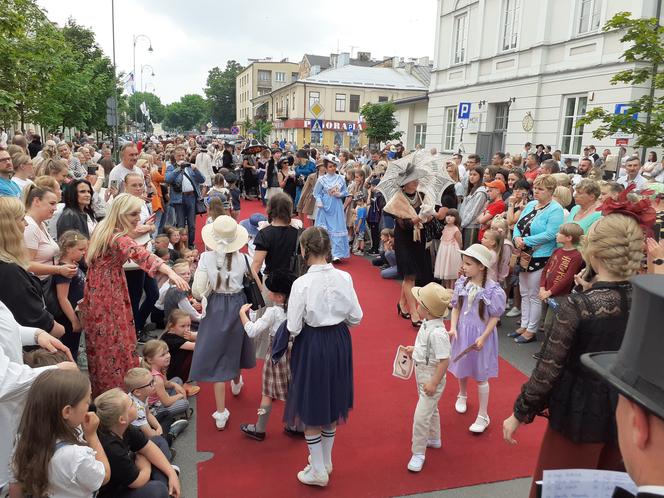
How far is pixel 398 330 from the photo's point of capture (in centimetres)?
693

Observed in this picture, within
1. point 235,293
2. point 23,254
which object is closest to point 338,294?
point 235,293

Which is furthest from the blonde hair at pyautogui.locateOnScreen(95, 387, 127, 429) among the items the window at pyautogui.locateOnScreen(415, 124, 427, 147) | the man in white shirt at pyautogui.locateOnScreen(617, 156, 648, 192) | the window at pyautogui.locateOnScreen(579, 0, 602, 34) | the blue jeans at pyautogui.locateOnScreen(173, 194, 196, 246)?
the window at pyautogui.locateOnScreen(415, 124, 427, 147)

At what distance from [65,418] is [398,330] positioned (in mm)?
4985

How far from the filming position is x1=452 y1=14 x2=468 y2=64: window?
22641mm

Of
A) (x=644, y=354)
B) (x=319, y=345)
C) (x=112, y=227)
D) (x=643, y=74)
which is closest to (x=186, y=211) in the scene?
(x=112, y=227)

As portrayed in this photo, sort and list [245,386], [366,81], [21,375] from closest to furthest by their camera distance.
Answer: [21,375] → [245,386] → [366,81]

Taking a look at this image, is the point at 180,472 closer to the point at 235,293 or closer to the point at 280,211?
the point at 235,293

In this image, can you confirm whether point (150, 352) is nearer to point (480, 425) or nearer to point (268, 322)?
point (268, 322)

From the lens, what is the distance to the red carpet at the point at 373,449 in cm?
370

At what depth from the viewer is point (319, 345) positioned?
11.6 ft

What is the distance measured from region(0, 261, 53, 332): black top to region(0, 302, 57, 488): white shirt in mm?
573

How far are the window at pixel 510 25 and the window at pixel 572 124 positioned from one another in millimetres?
4033

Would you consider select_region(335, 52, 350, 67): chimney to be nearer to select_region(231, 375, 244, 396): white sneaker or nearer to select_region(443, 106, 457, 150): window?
select_region(443, 106, 457, 150): window

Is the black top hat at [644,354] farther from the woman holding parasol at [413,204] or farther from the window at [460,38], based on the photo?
the window at [460,38]
